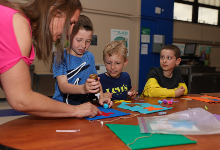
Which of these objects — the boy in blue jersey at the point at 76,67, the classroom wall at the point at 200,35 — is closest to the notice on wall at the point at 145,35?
the classroom wall at the point at 200,35

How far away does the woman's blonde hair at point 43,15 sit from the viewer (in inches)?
27.5

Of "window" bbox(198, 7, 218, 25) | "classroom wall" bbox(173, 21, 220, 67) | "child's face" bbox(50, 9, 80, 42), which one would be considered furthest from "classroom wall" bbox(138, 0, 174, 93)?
"child's face" bbox(50, 9, 80, 42)

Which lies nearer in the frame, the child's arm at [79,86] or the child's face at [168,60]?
the child's arm at [79,86]

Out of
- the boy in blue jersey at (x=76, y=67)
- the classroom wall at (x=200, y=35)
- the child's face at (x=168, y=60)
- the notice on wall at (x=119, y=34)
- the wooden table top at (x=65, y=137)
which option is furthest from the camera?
the classroom wall at (x=200, y=35)

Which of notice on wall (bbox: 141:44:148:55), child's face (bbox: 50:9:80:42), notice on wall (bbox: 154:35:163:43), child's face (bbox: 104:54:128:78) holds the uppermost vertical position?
notice on wall (bbox: 154:35:163:43)

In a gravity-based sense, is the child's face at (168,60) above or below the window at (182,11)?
below

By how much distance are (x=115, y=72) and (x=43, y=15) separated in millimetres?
946

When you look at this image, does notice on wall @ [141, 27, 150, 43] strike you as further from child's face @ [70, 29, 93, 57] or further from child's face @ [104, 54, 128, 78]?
child's face @ [70, 29, 93, 57]

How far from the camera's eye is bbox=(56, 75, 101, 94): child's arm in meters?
0.93

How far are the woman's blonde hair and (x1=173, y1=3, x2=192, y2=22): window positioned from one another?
5.06 m

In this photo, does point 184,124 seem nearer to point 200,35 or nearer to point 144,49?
point 144,49

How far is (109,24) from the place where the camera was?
14.4ft

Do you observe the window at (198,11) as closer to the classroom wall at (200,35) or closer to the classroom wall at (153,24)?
the classroom wall at (200,35)

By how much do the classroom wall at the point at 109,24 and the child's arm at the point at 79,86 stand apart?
289 centimetres
